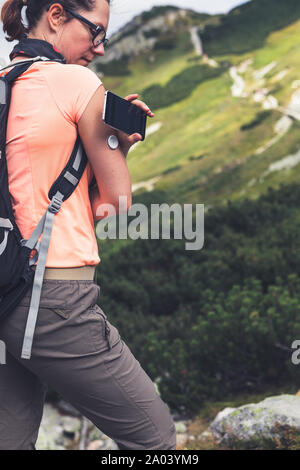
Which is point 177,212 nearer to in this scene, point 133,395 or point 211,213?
point 211,213

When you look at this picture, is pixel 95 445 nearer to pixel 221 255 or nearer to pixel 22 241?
pixel 221 255

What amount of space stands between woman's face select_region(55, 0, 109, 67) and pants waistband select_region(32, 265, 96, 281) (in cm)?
77

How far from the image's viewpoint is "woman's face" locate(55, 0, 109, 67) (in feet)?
6.52

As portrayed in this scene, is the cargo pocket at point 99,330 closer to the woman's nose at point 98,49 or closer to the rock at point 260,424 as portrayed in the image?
the woman's nose at point 98,49

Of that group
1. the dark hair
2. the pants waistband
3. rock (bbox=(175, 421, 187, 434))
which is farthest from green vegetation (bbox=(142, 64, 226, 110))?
the pants waistband

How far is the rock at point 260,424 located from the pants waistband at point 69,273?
244 centimetres

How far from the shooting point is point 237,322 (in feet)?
18.1

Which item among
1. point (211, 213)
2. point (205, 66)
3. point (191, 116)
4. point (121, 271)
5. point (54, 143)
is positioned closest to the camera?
point (54, 143)

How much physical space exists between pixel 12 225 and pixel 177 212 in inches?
473

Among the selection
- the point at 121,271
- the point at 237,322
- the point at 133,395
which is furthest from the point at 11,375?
the point at 121,271

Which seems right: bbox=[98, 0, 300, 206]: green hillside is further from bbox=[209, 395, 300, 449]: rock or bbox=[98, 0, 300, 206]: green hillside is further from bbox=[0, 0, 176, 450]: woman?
bbox=[0, 0, 176, 450]: woman

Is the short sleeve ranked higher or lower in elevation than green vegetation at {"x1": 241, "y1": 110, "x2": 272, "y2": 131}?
higher

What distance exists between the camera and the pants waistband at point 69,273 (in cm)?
181
